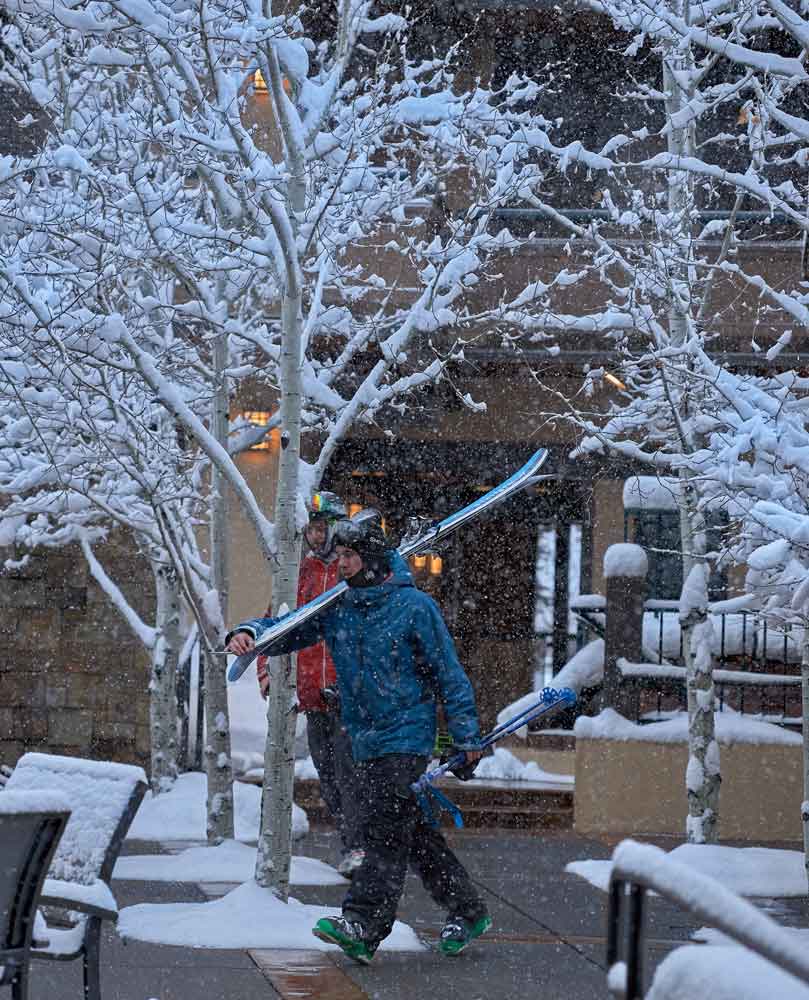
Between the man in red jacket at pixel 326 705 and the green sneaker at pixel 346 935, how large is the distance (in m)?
1.95

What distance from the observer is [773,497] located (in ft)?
22.9

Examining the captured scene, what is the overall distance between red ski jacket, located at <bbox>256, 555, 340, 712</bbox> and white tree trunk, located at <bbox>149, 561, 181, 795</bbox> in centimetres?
289

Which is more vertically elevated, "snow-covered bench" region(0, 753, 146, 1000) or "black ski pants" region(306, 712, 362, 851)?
"snow-covered bench" region(0, 753, 146, 1000)

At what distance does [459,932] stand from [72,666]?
7.25 m

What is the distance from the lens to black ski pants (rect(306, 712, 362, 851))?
8.53m

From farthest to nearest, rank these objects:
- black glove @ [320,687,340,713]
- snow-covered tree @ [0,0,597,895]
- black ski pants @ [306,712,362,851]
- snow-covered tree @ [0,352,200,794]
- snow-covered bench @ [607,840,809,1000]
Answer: snow-covered tree @ [0,352,200,794], black glove @ [320,687,340,713], black ski pants @ [306,712,362,851], snow-covered tree @ [0,0,597,895], snow-covered bench @ [607,840,809,1000]

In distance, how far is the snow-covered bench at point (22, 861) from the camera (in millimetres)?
3893

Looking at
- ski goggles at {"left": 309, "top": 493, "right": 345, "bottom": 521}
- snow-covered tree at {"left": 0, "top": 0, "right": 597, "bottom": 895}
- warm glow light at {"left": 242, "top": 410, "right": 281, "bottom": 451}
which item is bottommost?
ski goggles at {"left": 309, "top": 493, "right": 345, "bottom": 521}

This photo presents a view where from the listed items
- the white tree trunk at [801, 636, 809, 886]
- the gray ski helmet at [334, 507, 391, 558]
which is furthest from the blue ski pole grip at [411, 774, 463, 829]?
the white tree trunk at [801, 636, 809, 886]

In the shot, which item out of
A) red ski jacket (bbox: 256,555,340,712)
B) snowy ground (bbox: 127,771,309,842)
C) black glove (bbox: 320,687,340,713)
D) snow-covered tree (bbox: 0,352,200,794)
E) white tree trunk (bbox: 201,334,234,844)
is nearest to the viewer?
black glove (bbox: 320,687,340,713)

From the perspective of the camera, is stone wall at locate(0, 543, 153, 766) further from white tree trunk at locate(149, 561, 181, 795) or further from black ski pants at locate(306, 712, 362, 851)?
black ski pants at locate(306, 712, 362, 851)

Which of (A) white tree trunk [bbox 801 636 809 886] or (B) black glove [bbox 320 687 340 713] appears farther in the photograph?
(A) white tree trunk [bbox 801 636 809 886]

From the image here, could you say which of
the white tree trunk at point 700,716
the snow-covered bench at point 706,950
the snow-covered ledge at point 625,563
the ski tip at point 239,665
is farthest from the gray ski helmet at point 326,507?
the snow-covered bench at point 706,950

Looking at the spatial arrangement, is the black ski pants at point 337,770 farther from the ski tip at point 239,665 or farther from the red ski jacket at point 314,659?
the ski tip at point 239,665
